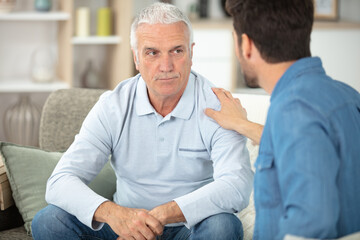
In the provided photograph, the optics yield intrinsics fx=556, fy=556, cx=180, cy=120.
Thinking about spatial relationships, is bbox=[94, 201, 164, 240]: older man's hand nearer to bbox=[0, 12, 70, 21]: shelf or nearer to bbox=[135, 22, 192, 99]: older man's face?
bbox=[135, 22, 192, 99]: older man's face

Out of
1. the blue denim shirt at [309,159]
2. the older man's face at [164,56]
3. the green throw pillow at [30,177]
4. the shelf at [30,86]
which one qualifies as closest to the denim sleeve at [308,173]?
the blue denim shirt at [309,159]

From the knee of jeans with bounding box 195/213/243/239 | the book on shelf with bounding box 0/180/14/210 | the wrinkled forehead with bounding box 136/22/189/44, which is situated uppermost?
the wrinkled forehead with bounding box 136/22/189/44

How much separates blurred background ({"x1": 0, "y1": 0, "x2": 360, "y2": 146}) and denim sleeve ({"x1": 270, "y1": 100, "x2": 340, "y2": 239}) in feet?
9.99

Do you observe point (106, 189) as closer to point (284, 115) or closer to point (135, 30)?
point (135, 30)

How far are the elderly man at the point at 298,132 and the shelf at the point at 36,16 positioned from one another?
2826 millimetres

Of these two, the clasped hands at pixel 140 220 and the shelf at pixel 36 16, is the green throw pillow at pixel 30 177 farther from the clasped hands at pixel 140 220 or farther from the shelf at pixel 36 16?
the shelf at pixel 36 16

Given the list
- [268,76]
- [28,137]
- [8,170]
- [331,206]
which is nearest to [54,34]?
[28,137]

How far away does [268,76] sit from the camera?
1.36 m

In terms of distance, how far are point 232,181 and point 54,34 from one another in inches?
117

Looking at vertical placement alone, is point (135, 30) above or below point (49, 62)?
above

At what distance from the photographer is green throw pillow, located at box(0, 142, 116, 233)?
2055 millimetres

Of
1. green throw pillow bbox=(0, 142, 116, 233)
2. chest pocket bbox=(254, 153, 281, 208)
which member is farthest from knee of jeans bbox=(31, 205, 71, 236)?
chest pocket bbox=(254, 153, 281, 208)

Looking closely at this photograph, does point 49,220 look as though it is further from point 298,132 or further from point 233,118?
point 298,132

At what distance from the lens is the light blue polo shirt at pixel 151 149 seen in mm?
1852
